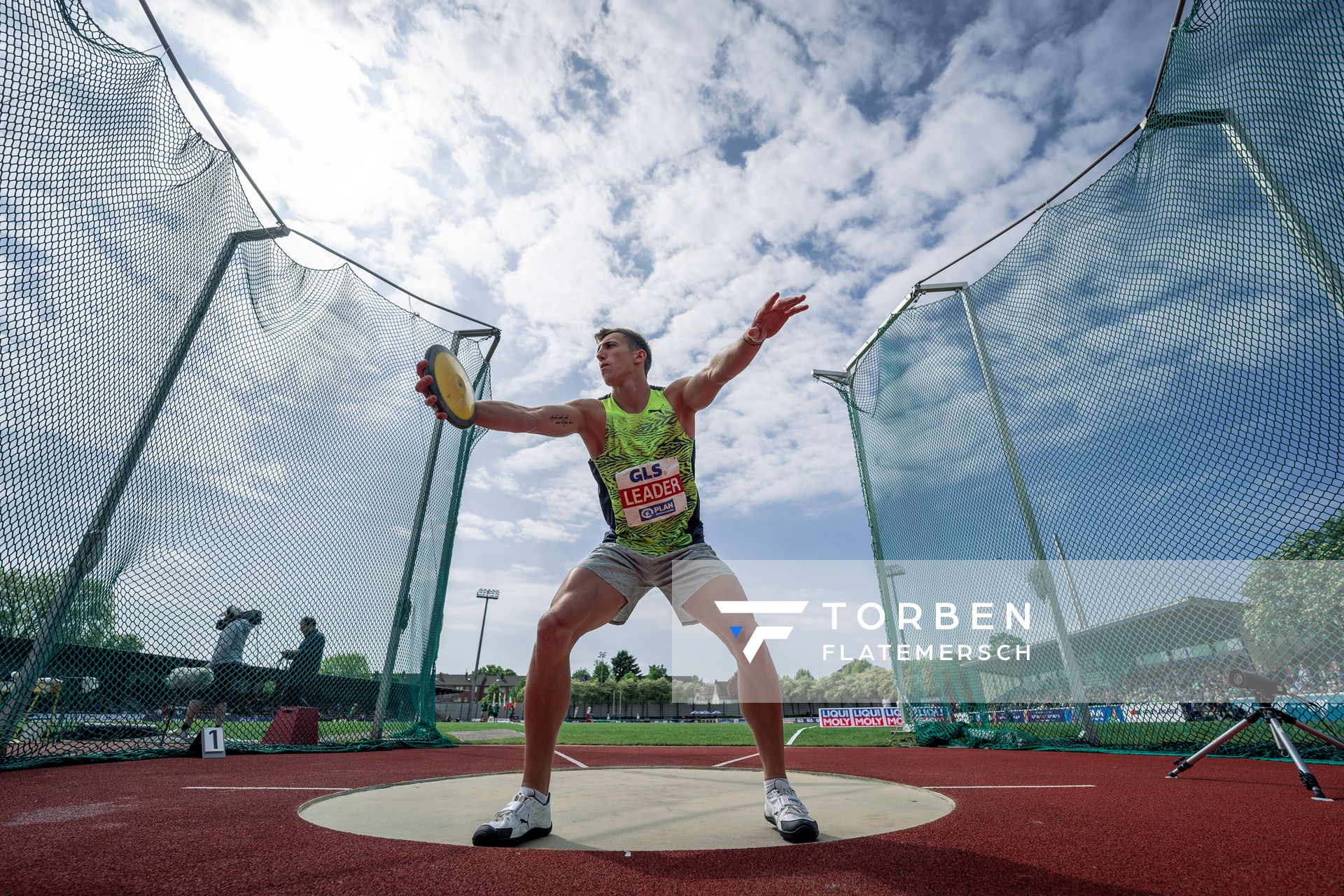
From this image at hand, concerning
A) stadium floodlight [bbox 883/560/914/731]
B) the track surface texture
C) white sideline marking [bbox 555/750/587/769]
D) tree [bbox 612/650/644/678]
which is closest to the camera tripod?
the track surface texture

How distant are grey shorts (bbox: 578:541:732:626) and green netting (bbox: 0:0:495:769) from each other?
3.79 m

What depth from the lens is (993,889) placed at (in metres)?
1.55

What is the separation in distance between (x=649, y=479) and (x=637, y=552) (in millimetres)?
335

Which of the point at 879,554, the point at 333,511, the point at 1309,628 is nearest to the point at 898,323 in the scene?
the point at 879,554

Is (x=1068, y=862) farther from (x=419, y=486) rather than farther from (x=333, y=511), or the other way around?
(x=419, y=486)

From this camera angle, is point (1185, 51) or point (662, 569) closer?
point (662, 569)

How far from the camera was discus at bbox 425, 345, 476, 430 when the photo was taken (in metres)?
2.41

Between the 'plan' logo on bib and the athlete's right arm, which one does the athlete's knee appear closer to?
the 'plan' logo on bib

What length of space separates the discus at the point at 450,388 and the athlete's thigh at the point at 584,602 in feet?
2.43

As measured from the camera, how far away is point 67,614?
427 cm

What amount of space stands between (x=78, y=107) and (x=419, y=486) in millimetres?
4590

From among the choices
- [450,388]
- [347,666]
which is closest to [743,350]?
[450,388]

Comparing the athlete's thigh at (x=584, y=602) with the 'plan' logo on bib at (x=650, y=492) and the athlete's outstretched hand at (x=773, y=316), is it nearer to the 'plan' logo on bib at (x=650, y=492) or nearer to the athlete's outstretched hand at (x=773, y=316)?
the 'plan' logo on bib at (x=650, y=492)

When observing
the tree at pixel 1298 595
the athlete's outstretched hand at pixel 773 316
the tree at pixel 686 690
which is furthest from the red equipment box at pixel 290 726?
the tree at pixel 686 690
